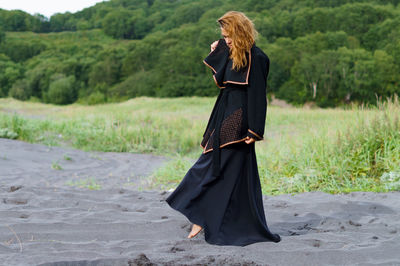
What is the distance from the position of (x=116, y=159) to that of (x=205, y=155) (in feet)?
20.6

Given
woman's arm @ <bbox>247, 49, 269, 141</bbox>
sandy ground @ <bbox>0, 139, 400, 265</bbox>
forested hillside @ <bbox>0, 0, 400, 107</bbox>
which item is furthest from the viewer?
forested hillside @ <bbox>0, 0, 400, 107</bbox>

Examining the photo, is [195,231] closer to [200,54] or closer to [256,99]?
[256,99]

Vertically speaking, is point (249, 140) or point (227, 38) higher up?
point (227, 38)

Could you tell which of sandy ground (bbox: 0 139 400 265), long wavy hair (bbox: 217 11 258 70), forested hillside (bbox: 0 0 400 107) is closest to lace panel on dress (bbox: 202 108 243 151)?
long wavy hair (bbox: 217 11 258 70)

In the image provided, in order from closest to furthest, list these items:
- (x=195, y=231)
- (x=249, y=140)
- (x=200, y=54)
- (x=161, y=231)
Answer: (x=249, y=140) → (x=195, y=231) → (x=161, y=231) → (x=200, y=54)

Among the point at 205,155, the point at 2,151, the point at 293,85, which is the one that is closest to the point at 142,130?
the point at 2,151

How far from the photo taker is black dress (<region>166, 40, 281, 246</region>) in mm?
2941

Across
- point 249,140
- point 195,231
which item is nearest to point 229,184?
point 249,140

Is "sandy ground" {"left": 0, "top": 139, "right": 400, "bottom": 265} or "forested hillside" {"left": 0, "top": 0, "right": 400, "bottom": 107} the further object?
"forested hillside" {"left": 0, "top": 0, "right": 400, "bottom": 107}

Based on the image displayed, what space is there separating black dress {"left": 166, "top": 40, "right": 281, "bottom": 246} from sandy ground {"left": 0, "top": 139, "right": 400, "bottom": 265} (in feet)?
0.45

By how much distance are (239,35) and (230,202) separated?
49.1 inches

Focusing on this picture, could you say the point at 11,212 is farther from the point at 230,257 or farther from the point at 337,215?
the point at 337,215

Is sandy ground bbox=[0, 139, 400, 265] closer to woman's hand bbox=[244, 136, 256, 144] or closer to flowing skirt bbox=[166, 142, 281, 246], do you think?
flowing skirt bbox=[166, 142, 281, 246]

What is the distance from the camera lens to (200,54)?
3750 centimetres
